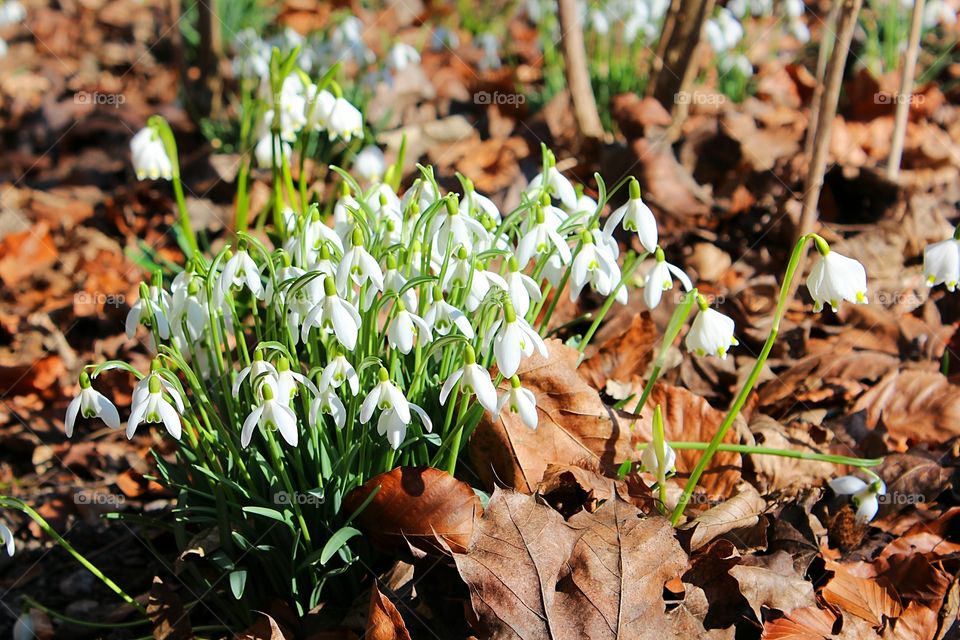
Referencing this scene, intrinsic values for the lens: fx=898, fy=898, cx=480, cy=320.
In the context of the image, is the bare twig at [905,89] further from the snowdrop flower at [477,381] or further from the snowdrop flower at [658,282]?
the snowdrop flower at [477,381]

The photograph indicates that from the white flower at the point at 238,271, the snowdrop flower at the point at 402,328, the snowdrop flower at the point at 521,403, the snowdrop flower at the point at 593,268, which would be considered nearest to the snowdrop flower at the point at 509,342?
the snowdrop flower at the point at 521,403

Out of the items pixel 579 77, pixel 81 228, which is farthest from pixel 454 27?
pixel 81 228

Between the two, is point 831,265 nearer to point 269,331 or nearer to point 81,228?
point 269,331

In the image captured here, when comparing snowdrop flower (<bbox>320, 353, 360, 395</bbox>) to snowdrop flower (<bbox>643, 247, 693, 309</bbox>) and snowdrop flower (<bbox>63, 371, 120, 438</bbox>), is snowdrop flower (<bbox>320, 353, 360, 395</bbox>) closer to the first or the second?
snowdrop flower (<bbox>63, 371, 120, 438</bbox>)

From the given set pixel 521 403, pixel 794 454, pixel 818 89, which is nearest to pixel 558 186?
pixel 521 403

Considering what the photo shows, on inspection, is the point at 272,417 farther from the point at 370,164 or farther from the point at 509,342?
the point at 370,164

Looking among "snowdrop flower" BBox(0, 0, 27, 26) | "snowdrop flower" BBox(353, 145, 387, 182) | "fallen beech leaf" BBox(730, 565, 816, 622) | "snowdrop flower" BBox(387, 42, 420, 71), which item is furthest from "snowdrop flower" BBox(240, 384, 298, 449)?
"snowdrop flower" BBox(0, 0, 27, 26)
